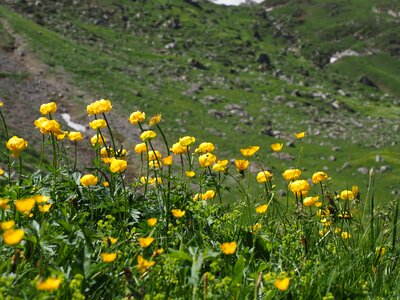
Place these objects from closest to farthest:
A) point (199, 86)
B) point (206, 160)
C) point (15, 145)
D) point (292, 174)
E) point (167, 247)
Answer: point (167, 247)
point (15, 145)
point (206, 160)
point (292, 174)
point (199, 86)

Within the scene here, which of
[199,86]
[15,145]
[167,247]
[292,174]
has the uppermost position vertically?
[15,145]

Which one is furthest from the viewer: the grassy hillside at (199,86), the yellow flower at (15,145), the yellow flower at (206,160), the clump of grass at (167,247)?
the grassy hillside at (199,86)

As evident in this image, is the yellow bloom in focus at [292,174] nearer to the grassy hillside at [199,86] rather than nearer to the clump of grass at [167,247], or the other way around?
the clump of grass at [167,247]

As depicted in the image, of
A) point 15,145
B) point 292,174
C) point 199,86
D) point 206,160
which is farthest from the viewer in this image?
point 199,86

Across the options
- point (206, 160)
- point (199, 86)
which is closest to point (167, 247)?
point (206, 160)

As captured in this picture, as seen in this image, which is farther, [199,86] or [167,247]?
[199,86]

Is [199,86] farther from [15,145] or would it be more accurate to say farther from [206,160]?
→ [15,145]

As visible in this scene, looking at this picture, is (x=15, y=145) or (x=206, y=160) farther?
(x=206, y=160)

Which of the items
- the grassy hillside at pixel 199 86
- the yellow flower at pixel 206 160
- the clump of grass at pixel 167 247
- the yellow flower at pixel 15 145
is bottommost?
the grassy hillside at pixel 199 86

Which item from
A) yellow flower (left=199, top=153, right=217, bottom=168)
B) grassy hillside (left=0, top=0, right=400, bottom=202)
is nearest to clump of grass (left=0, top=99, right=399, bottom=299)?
yellow flower (left=199, top=153, right=217, bottom=168)

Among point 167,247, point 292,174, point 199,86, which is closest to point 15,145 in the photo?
point 167,247

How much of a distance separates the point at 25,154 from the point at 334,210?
2052 cm

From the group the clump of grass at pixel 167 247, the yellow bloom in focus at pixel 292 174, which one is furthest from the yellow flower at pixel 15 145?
the yellow bloom in focus at pixel 292 174

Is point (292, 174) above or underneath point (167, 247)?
above
